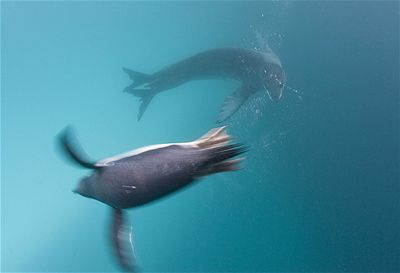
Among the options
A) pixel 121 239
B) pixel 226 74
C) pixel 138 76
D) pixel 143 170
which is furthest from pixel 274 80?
pixel 143 170

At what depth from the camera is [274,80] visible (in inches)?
293

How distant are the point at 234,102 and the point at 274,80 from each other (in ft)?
2.48

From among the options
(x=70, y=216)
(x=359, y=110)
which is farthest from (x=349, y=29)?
(x=70, y=216)

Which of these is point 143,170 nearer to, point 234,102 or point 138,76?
point 234,102

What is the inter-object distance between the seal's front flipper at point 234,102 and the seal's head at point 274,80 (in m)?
0.33

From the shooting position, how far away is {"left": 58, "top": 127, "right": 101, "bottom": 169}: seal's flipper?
1663mm

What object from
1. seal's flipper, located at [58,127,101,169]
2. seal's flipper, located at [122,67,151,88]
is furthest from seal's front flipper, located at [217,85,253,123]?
seal's flipper, located at [58,127,101,169]

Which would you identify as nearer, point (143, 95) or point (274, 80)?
point (274, 80)

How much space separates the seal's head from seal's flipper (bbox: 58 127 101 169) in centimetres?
601

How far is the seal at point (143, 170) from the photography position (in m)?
1.56

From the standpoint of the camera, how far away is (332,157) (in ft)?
25.0

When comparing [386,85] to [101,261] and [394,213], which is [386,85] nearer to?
[394,213]

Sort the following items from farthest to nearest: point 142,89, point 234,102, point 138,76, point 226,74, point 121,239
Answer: point 142,89
point 138,76
point 226,74
point 234,102
point 121,239

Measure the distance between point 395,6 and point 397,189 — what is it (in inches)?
151
